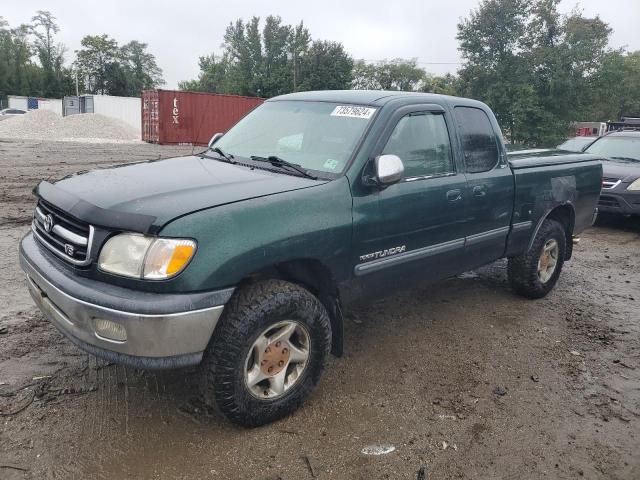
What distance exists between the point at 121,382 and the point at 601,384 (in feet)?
10.5

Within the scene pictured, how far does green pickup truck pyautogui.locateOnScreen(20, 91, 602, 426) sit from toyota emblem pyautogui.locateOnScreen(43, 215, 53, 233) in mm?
14

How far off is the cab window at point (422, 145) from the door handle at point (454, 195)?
0.15m

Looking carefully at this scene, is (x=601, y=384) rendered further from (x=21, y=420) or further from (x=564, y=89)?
(x=564, y=89)

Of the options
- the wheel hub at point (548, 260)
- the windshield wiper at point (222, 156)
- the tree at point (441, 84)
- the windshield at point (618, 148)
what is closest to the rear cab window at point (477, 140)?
the wheel hub at point (548, 260)

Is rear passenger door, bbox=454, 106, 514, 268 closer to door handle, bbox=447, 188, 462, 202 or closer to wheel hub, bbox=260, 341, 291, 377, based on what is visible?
door handle, bbox=447, 188, 462, 202

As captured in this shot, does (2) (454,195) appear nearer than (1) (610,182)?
Yes

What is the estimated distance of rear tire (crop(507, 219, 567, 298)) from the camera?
4969 mm

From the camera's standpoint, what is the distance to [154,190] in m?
2.83

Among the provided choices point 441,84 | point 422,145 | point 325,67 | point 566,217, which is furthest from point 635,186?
point 441,84

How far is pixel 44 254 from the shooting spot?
3.02 m

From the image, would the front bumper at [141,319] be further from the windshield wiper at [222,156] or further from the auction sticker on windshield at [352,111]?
the auction sticker on windshield at [352,111]

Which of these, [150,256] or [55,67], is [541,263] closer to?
[150,256]

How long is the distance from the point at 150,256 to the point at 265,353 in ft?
2.73

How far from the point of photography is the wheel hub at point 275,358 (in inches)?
113
